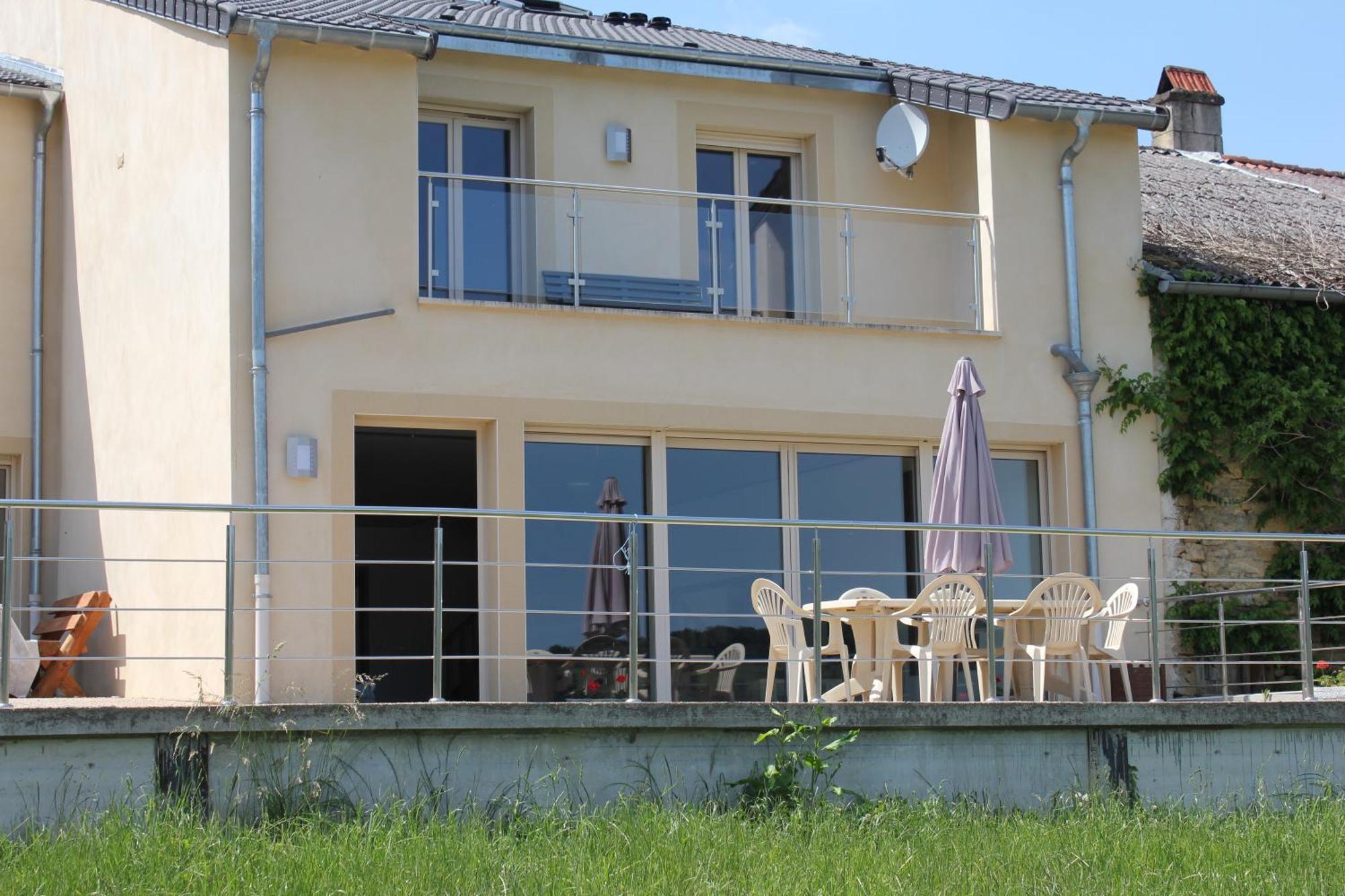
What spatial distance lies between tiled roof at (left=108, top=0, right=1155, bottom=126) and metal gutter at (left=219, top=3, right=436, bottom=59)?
3cm

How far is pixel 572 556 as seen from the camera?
37.6 feet

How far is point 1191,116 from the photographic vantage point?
818 inches

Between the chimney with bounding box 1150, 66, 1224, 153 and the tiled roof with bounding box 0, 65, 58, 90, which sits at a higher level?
the chimney with bounding box 1150, 66, 1224, 153

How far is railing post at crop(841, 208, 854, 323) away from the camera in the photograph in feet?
41.7

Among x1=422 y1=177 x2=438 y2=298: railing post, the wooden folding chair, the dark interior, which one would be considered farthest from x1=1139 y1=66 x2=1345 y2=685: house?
the wooden folding chair

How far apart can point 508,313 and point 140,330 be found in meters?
2.59

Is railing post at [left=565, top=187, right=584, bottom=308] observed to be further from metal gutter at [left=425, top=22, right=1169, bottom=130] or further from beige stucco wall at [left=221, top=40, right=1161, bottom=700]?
metal gutter at [left=425, top=22, right=1169, bottom=130]

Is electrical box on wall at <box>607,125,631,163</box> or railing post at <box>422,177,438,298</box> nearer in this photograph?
railing post at <box>422,177,438,298</box>

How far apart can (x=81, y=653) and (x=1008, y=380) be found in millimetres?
6776

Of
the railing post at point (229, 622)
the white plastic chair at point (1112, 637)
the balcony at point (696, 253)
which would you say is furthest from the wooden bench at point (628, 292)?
the railing post at point (229, 622)

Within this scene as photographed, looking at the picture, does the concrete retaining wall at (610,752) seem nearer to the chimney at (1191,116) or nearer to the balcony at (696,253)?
the balcony at (696,253)

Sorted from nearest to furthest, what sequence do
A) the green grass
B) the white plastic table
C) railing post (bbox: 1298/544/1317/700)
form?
the green grass, railing post (bbox: 1298/544/1317/700), the white plastic table

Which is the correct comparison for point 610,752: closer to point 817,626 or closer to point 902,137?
point 817,626

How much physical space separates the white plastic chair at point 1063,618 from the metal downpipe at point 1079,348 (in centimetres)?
220
